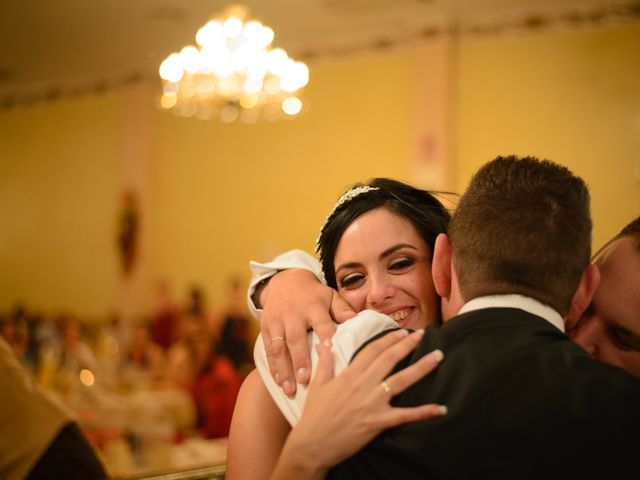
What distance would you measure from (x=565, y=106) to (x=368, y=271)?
19.8 feet

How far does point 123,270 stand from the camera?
941cm

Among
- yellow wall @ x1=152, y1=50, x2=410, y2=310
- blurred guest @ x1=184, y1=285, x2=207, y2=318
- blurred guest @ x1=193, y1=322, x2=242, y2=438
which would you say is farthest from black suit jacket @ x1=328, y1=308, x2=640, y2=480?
blurred guest @ x1=184, y1=285, x2=207, y2=318

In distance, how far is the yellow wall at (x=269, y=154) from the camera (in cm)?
698

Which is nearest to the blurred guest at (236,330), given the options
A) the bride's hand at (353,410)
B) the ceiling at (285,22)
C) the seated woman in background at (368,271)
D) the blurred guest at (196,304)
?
the blurred guest at (196,304)

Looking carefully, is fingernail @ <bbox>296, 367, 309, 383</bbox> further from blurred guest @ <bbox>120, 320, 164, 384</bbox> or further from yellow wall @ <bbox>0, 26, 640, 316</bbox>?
yellow wall @ <bbox>0, 26, 640, 316</bbox>

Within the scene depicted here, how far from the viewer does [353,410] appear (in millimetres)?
1144

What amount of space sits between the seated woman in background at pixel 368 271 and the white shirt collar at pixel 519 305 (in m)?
0.46

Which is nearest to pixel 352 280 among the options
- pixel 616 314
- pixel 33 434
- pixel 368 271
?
pixel 368 271

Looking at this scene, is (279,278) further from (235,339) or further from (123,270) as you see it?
(123,270)

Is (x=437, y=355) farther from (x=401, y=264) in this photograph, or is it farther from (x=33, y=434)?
(x=33, y=434)

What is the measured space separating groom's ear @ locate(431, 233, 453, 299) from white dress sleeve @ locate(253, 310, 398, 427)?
5.5 inches

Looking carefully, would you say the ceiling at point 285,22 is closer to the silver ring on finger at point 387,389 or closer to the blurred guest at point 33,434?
the blurred guest at point 33,434

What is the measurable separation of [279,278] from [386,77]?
6.67 m

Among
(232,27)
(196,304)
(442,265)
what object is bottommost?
(196,304)
